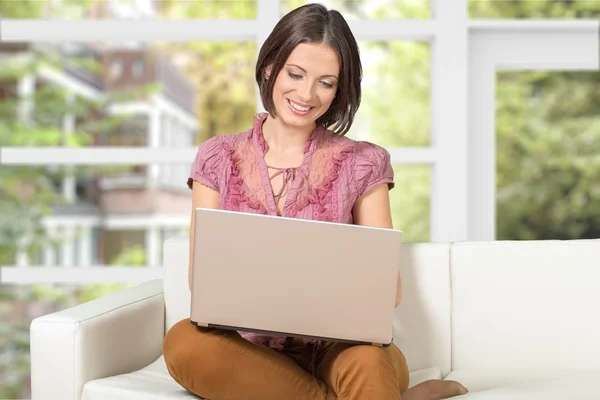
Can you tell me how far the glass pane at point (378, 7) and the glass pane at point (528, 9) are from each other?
66cm

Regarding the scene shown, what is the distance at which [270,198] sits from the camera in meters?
2.04

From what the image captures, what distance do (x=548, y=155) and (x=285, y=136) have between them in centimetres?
389

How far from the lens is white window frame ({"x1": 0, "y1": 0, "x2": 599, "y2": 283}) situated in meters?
3.03

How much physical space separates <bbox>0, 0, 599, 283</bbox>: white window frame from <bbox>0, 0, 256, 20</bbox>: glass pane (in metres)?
1.73

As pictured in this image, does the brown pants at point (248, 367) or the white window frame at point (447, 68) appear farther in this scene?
the white window frame at point (447, 68)

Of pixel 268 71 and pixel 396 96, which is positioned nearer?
pixel 268 71

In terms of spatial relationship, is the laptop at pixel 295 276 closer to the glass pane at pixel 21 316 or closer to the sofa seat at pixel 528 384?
the sofa seat at pixel 528 384

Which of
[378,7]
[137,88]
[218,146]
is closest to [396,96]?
[378,7]

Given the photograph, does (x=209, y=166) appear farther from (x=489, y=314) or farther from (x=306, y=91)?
(x=489, y=314)

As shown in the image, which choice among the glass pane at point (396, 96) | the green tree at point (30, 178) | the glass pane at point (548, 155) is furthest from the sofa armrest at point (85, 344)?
the glass pane at point (548, 155)

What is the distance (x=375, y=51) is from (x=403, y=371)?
3.56m

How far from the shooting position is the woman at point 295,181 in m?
1.79

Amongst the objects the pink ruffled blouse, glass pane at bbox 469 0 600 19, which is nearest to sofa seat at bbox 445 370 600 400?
the pink ruffled blouse

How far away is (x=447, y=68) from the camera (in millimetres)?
3041
